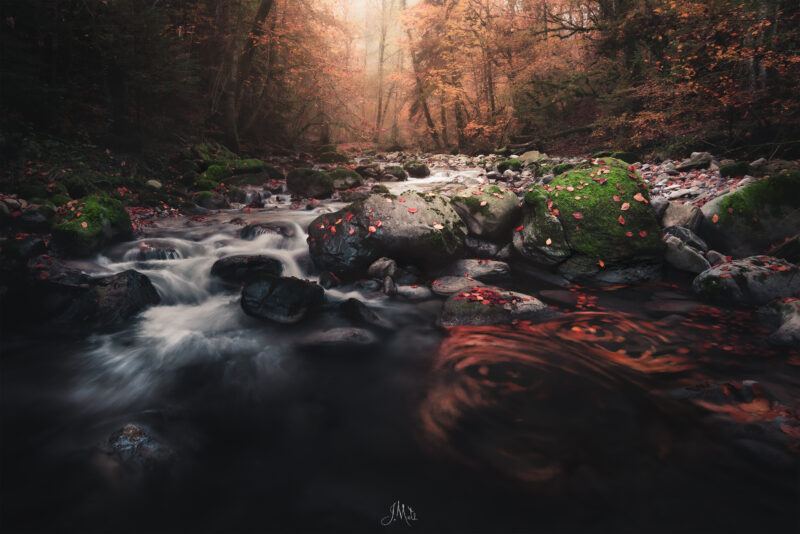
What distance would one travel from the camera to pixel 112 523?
2.01m

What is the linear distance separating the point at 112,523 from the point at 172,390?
1.35 m

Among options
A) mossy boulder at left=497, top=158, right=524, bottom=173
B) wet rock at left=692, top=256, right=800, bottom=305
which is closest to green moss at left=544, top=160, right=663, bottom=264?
wet rock at left=692, top=256, right=800, bottom=305

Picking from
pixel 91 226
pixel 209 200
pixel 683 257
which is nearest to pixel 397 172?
pixel 209 200

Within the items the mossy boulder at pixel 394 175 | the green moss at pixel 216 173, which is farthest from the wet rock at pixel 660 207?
the green moss at pixel 216 173

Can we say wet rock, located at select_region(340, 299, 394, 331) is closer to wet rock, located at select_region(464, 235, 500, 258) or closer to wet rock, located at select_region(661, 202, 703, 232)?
wet rock, located at select_region(464, 235, 500, 258)

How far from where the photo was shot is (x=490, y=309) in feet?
14.1

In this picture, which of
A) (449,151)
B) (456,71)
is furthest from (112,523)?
(449,151)

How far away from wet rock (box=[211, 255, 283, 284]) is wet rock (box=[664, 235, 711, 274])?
19.2 feet

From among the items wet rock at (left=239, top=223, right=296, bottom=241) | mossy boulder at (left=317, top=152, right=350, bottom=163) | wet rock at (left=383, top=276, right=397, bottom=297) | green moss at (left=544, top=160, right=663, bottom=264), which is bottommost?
wet rock at (left=383, top=276, right=397, bottom=297)

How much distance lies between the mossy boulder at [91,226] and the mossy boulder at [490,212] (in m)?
5.84

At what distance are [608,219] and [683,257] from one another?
1147 millimetres

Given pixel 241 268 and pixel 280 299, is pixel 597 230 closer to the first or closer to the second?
pixel 280 299

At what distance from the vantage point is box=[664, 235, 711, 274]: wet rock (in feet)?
16.3

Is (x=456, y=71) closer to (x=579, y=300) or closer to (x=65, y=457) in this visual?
(x=579, y=300)
